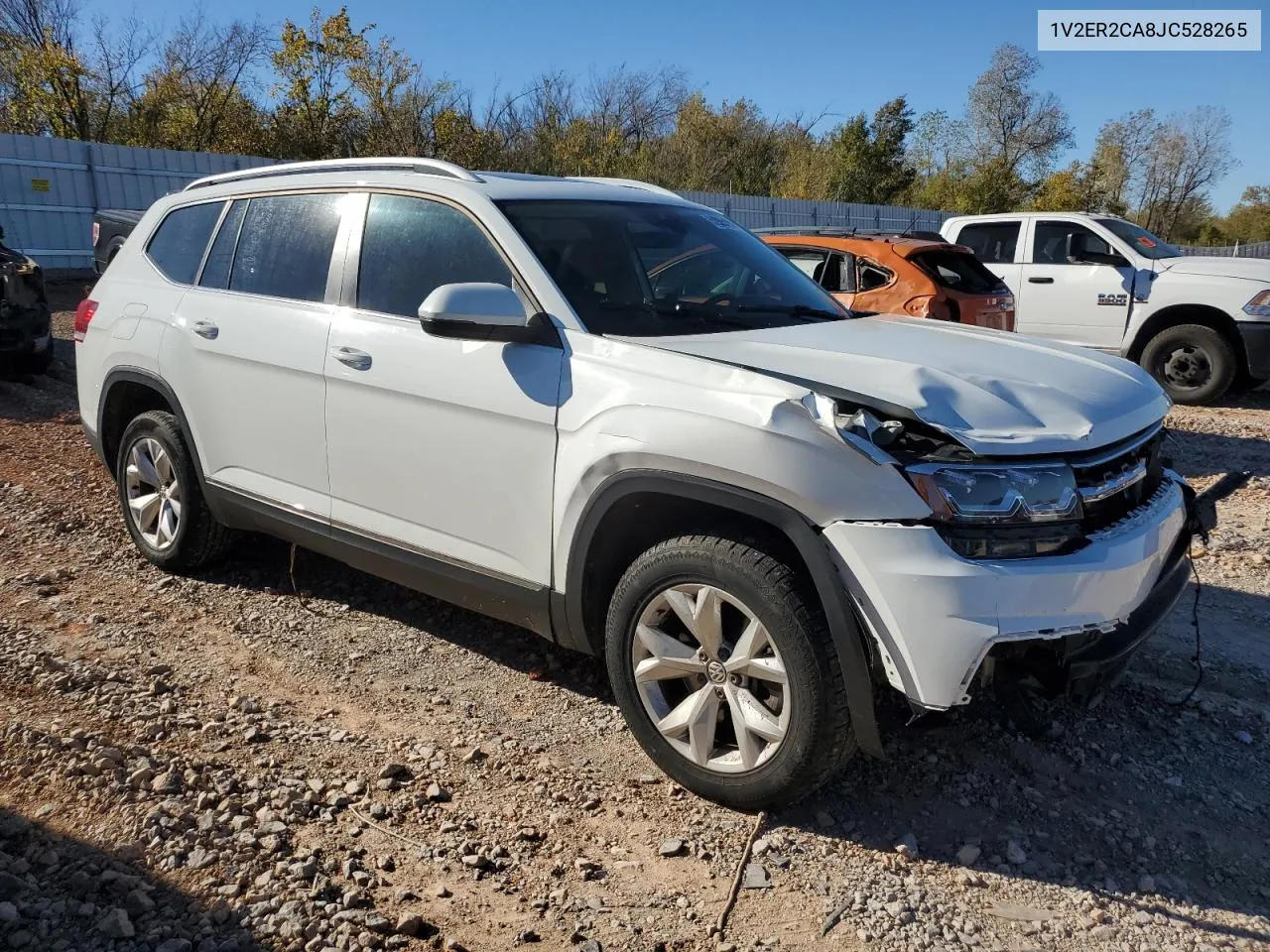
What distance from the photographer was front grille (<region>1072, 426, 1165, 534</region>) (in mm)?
2736

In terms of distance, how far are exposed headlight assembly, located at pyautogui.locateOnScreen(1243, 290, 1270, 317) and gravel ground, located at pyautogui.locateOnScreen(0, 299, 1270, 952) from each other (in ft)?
19.7

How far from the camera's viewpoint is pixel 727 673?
2.85 meters

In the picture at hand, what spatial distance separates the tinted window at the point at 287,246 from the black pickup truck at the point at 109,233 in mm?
8597

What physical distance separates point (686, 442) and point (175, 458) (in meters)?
2.82

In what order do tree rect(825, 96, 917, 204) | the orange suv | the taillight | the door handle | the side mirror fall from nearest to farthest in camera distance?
1. the side mirror
2. the door handle
3. the taillight
4. the orange suv
5. tree rect(825, 96, 917, 204)

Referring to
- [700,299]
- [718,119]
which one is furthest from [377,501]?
[718,119]

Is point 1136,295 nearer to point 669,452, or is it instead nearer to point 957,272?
point 957,272

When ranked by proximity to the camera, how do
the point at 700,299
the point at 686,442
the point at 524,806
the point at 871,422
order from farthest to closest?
1. the point at 700,299
2. the point at 524,806
3. the point at 686,442
4. the point at 871,422

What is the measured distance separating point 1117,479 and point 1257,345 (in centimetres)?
767

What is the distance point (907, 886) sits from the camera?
2676 millimetres

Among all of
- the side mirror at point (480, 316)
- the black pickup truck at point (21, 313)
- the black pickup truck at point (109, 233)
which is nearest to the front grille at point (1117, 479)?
the side mirror at point (480, 316)

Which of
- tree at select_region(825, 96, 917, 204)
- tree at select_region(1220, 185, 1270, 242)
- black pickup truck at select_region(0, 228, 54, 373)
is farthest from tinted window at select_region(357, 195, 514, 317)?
tree at select_region(1220, 185, 1270, 242)

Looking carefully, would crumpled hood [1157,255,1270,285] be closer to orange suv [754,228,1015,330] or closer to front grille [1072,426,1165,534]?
orange suv [754,228,1015,330]

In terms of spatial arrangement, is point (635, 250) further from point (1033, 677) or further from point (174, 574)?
point (174, 574)
